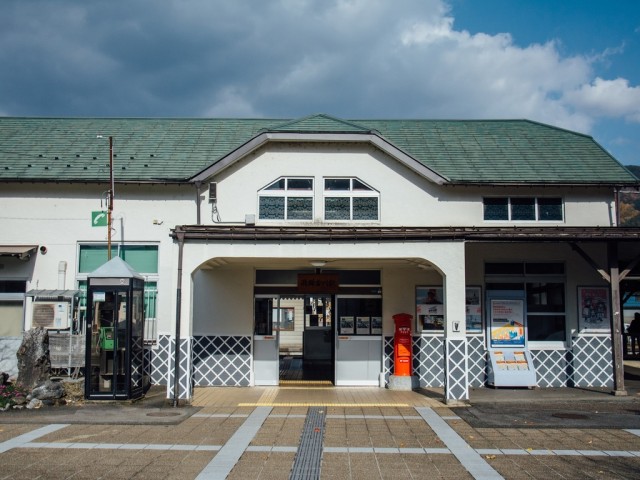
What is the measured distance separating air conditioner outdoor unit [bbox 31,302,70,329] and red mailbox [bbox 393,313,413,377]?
314 inches

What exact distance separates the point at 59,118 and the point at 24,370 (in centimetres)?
904

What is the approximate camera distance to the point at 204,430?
10094 mm

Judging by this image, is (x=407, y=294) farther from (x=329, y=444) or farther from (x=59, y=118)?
(x=59, y=118)

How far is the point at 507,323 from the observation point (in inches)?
601

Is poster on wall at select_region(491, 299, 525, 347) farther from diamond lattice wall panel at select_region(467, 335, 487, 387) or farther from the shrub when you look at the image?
the shrub

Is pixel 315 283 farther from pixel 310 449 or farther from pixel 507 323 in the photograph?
pixel 310 449

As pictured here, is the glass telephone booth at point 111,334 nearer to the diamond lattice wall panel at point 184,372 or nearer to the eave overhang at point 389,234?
the diamond lattice wall panel at point 184,372

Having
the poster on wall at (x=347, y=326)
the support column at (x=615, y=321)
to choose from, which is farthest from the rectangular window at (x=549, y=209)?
the poster on wall at (x=347, y=326)

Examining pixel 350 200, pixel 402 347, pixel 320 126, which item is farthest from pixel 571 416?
pixel 320 126

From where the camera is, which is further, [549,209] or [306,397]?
[549,209]

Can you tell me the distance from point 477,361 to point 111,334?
867cm

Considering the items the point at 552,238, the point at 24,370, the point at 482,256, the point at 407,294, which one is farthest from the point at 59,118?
the point at 552,238

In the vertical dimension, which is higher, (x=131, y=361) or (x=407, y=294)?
(x=407, y=294)

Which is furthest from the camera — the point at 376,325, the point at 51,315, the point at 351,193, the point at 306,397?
the point at 351,193
